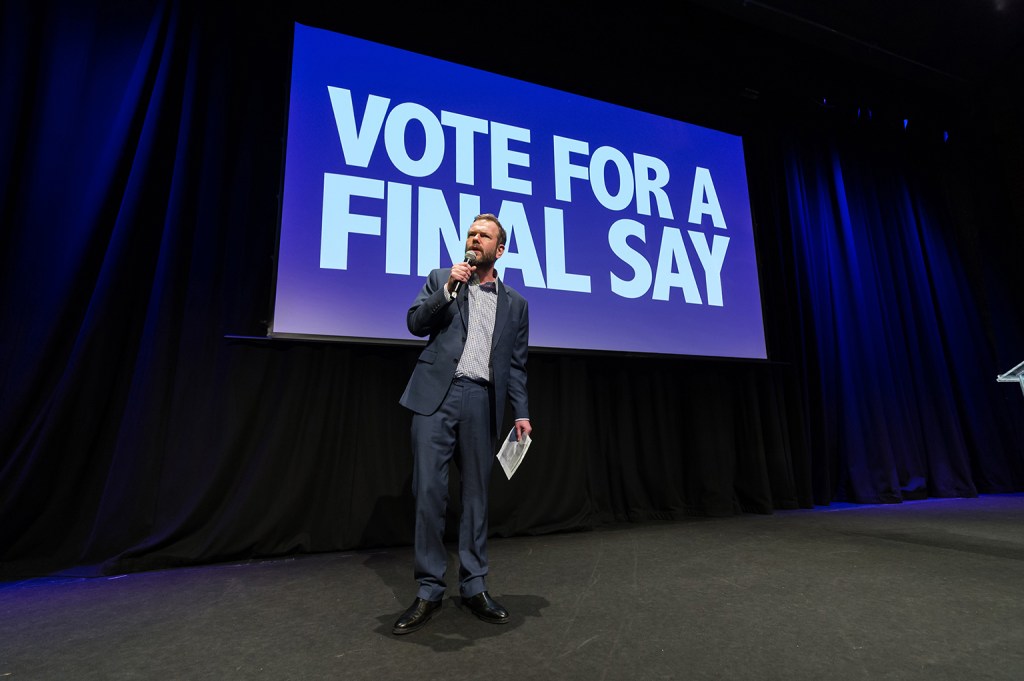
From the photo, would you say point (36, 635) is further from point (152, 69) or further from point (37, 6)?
point (37, 6)

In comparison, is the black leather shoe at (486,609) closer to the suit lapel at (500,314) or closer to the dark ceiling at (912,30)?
the suit lapel at (500,314)

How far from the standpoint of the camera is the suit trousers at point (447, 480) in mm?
1509

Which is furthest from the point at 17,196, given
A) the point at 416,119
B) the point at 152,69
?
the point at 416,119

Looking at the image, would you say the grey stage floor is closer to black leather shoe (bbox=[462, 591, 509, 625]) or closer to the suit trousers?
black leather shoe (bbox=[462, 591, 509, 625])

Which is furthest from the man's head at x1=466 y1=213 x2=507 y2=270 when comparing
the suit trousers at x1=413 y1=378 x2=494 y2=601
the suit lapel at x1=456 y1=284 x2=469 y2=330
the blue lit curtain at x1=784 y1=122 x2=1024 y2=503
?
the blue lit curtain at x1=784 y1=122 x2=1024 y2=503

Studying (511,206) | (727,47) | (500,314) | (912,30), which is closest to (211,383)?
(500,314)

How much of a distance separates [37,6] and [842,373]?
19.6ft

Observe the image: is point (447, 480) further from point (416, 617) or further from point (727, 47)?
point (727, 47)

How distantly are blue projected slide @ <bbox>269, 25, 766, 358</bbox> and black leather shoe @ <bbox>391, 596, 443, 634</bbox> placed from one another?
147cm

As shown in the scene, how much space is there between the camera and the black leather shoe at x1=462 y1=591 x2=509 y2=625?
4.76ft

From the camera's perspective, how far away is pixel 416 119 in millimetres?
2949

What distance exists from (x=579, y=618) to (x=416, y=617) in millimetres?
495

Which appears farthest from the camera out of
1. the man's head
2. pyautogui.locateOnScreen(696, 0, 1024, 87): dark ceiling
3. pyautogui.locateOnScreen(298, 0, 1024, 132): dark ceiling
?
pyautogui.locateOnScreen(696, 0, 1024, 87): dark ceiling

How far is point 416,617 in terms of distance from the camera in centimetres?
142
